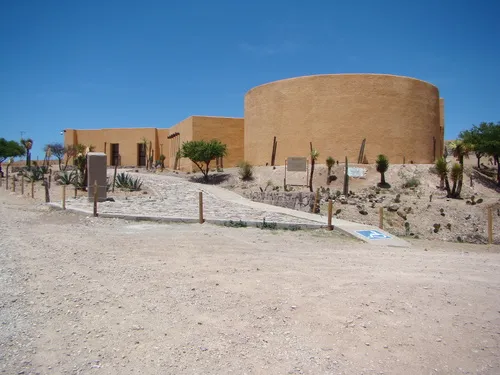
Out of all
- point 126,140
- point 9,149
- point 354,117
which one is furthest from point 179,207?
point 9,149

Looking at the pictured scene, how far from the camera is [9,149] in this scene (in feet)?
148

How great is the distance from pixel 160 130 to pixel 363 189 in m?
25.1

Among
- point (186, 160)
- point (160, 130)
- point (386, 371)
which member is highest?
point (160, 130)

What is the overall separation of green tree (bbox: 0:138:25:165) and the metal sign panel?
34.5 metres

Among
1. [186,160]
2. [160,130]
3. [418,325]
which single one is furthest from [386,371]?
[160,130]

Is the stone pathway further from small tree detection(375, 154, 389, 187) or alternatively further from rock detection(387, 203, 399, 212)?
small tree detection(375, 154, 389, 187)

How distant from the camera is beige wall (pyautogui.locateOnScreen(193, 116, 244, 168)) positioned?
32281 mm

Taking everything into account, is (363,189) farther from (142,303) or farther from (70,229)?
(142,303)

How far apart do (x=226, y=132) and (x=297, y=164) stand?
32.5 feet

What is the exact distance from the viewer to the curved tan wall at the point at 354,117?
1066 inches

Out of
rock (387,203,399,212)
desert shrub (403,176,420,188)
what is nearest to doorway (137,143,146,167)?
desert shrub (403,176,420,188)

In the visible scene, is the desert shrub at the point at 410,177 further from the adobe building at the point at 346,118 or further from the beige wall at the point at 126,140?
the beige wall at the point at 126,140

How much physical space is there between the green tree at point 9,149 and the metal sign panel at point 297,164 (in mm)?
34474

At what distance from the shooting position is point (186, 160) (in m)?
34.3
